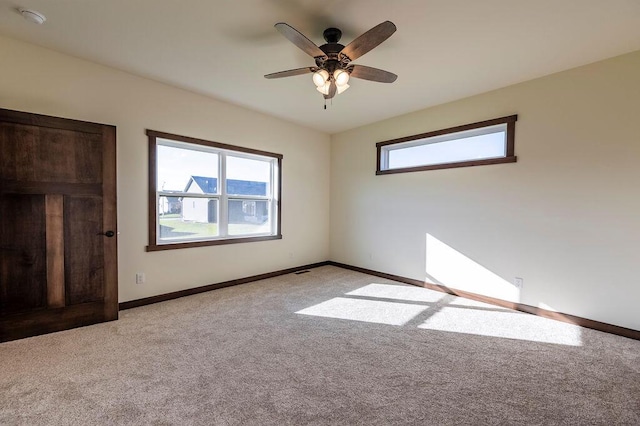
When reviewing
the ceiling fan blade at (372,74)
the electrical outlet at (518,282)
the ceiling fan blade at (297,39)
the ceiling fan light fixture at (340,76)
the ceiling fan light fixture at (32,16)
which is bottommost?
the electrical outlet at (518,282)

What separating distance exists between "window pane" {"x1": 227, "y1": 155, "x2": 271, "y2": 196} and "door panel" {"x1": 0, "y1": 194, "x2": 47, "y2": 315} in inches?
84.0

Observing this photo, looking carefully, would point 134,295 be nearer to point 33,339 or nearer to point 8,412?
point 33,339

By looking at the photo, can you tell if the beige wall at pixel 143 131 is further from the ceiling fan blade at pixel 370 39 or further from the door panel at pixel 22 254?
the ceiling fan blade at pixel 370 39

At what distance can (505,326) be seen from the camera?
2.90 metres

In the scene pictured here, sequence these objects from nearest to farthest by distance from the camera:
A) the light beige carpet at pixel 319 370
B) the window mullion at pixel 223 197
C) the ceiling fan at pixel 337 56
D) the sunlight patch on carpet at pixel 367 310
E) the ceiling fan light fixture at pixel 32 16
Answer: the light beige carpet at pixel 319 370 → the ceiling fan at pixel 337 56 → the ceiling fan light fixture at pixel 32 16 → the sunlight patch on carpet at pixel 367 310 → the window mullion at pixel 223 197

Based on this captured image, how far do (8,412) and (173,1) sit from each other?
285 cm

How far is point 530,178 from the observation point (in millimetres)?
3260

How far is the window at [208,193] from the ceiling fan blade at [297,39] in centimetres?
223

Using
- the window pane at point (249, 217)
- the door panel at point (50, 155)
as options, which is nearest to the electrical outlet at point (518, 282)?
the window pane at point (249, 217)

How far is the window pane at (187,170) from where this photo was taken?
11.8ft

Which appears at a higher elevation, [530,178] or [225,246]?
[530,178]

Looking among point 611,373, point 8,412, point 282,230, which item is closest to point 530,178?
point 611,373

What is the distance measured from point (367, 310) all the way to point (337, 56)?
269 cm

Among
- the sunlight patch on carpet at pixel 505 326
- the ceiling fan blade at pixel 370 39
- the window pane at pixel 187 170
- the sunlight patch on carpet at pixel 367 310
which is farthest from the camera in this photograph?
the window pane at pixel 187 170
